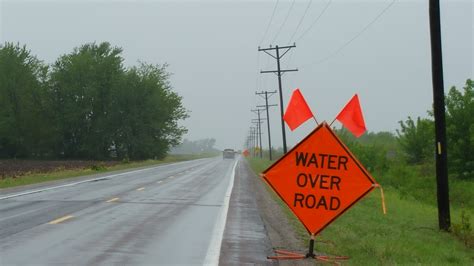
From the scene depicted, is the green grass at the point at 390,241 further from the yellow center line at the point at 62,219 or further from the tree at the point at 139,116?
the tree at the point at 139,116

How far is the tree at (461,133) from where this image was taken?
3267cm

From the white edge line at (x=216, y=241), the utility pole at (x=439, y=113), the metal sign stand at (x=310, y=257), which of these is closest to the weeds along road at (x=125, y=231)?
the white edge line at (x=216, y=241)

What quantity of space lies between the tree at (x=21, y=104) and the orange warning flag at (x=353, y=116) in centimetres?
6869

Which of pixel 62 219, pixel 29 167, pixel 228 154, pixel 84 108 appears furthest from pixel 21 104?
pixel 62 219

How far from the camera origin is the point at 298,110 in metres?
11.6

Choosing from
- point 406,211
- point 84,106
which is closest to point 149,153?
point 84,106

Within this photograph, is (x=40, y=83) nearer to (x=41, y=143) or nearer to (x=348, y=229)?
(x=41, y=143)

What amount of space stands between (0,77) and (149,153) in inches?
884

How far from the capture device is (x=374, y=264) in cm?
859

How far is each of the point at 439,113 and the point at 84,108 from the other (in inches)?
2775

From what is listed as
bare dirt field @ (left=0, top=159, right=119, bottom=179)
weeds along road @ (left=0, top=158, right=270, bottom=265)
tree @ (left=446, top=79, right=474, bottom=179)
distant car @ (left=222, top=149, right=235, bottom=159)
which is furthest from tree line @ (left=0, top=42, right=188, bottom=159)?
weeds along road @ (left=0, top=158, right=270, bottom=265)

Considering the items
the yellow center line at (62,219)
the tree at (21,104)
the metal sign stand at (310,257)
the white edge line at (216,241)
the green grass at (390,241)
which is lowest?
the green grass at (390,241)

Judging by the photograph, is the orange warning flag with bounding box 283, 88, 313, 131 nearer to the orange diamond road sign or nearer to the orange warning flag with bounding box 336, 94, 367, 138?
the orange warning flag with bounding box 336, 94, 367, 138

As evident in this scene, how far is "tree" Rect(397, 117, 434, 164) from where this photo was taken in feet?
130
